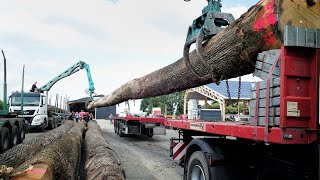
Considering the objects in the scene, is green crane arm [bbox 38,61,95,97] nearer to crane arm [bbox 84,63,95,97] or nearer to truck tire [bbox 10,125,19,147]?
crane arm [bbox 84,63,95,97]

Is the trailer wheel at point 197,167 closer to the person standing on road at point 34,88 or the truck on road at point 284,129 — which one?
the truck on road at point 284,129

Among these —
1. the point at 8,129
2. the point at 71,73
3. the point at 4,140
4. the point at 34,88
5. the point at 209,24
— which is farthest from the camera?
the point at 71,73

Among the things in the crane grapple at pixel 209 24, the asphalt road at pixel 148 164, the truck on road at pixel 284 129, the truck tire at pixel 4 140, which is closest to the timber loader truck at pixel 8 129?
the truck tire at pixel 4 140

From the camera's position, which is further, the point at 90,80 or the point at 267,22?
the point at 90,80

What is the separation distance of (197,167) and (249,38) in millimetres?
1899

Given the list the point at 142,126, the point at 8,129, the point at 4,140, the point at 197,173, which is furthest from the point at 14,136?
the point at 197,173

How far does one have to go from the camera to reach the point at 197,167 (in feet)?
15.9

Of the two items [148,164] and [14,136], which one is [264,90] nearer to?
[148,164]

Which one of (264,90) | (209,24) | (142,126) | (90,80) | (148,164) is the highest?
(90,80)

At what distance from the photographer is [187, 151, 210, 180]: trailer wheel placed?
175 inches

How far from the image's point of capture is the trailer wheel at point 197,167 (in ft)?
14.6

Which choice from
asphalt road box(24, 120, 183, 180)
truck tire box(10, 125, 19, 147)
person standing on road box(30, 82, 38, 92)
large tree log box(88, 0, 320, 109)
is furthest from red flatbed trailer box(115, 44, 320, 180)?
person standing on road box(30, 82, 38, 92)

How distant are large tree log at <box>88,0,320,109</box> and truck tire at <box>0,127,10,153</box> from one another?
697cm

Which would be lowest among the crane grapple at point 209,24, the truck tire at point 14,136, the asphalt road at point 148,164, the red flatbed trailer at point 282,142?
the asphalt road at point 148,164
